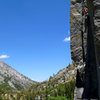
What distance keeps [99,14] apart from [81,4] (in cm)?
747

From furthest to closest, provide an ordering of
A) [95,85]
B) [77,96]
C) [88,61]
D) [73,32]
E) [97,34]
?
[73,32]
[77,96]
[88,61]
[95,85]
[97,34]

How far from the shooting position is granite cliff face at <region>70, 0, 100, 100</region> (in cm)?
1445

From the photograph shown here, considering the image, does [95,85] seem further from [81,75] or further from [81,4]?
[81,4]

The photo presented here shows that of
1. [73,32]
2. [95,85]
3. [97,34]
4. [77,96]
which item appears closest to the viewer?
[97,34]

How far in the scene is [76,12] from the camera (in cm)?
1820

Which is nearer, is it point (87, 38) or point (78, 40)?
point (87, 38)

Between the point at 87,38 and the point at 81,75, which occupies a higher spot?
the point at 87,38

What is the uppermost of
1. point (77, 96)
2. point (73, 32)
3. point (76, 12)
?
point (76, 12)

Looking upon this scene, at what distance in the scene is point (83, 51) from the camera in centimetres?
1656

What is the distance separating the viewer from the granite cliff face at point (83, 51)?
47.4ft

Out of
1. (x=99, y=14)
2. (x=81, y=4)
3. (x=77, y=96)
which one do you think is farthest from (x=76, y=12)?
(x=77, y=96)

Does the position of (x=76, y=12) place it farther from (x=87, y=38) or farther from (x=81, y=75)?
(x=81, y=75)

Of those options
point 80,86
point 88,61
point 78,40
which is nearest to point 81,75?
point 80,86

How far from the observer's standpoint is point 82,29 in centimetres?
1714
